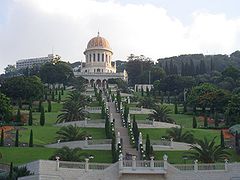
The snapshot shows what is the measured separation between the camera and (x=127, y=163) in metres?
44.0

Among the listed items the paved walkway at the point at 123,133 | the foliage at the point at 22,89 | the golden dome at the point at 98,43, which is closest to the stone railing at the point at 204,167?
the paved walkway at the point at 123,133

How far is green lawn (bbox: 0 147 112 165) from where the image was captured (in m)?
51.3

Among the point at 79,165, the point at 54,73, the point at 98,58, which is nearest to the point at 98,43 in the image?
the point at 98,58

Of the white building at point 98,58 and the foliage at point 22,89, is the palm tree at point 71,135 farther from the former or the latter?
the white building at point 98,58

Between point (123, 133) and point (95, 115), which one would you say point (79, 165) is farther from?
point (95, 115)

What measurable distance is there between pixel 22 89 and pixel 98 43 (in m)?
55.8

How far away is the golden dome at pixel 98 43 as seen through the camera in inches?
5689

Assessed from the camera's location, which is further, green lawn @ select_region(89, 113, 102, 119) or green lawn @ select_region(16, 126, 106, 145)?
green lawn @ select_region(89, 113, 102, 119)

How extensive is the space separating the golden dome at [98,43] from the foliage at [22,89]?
2056 inches

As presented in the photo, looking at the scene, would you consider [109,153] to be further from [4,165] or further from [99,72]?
[99,72]

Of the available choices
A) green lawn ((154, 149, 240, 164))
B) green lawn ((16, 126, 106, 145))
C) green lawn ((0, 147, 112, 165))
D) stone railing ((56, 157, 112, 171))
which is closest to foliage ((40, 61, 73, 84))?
green lawn ((16, 126, 106, 145))

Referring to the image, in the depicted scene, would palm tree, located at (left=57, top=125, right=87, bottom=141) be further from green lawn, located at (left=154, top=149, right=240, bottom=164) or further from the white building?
the white building

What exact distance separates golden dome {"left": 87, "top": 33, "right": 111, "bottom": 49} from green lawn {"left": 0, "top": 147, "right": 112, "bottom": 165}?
292ft

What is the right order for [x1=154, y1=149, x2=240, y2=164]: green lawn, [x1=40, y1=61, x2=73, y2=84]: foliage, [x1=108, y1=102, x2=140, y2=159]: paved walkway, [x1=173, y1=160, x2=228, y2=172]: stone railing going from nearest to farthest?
[x1=173, y1=160, x2=228, y2=172]: stone railing → [x1=154, y1=149, x2=240, y2=164]: green lawn → [x1=108, y1=102, x2=140, y2=159]: paved walkway → [x1=40, y1=61, x2=73, y2=84]: foliage
